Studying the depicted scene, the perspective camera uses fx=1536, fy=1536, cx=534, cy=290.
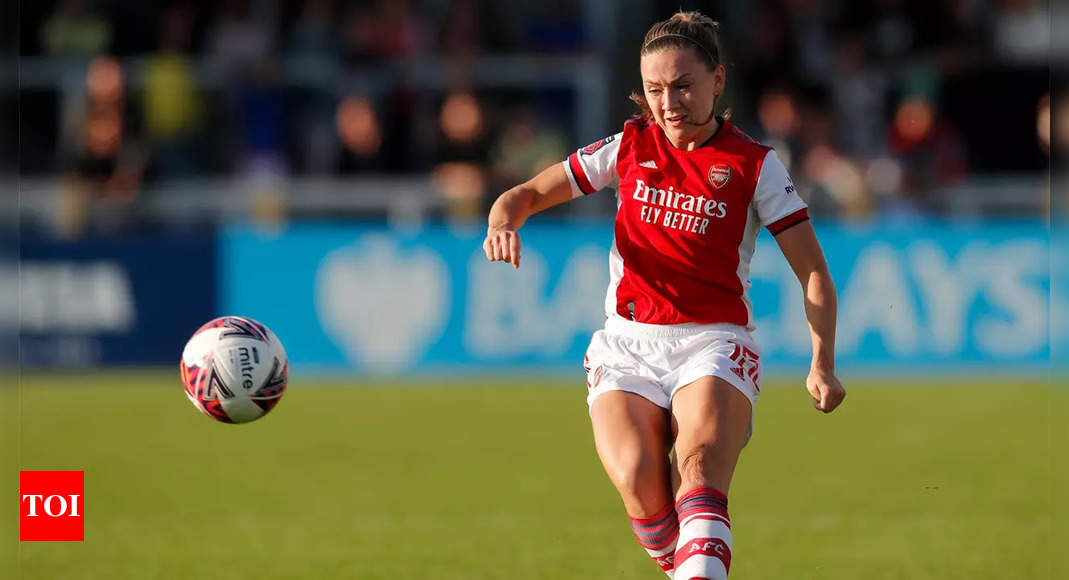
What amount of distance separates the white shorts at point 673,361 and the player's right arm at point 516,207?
22.3 inches

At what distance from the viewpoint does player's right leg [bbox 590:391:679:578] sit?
5.50 m

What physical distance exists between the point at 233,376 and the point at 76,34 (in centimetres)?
1315

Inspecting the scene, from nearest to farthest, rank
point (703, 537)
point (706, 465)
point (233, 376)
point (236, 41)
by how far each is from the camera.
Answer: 1. point (703, 537)
2. point (706, 465)
3. point (233, 376)
4. point (236, 41)

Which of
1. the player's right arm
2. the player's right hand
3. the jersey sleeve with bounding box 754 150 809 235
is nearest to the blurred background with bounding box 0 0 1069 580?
the jersey sleeve with bounding box 754 150 809 235

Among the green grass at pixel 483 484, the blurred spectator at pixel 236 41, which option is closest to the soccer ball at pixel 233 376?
the green grass at pixel 483 484

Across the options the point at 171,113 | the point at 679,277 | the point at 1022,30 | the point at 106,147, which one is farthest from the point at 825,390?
the point at 1022,30

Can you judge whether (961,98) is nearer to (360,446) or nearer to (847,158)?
(847,158)

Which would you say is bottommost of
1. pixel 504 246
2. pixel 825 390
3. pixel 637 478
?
pixel 637 478

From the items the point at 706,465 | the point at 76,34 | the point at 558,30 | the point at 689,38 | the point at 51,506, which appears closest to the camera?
the point at 706,465

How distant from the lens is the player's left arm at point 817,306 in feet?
17.9

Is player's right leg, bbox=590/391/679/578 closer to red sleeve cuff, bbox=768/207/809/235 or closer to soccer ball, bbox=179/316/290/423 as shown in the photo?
red sleeve cuff, bbox=768/207/809/235

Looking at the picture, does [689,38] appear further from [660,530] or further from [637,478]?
[660,530]

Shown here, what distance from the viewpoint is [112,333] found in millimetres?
15555

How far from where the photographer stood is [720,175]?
5.72m
